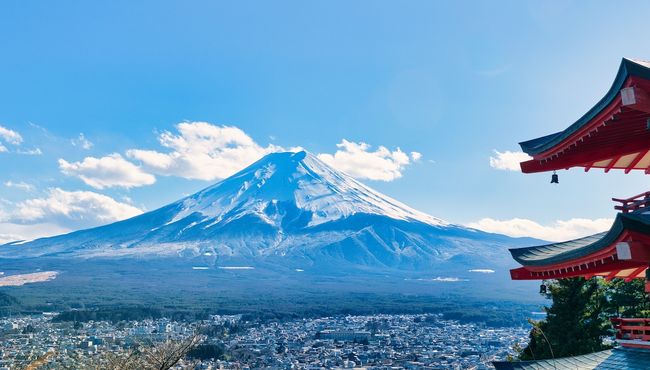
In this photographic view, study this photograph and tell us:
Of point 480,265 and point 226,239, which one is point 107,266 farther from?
point 480,265

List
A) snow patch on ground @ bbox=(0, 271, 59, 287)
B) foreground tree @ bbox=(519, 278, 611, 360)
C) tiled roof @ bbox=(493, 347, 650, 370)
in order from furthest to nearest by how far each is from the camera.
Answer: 1. snow patch on ground @ bbox=(0, 271, 59, 287)
2. foreground tree @ bbox=(519, 278, 611, 360)
3. tiled roof @ bbox=(493, 347, 650, 370)

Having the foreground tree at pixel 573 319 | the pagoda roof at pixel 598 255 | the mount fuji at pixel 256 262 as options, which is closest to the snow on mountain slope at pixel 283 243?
the mount fuji at pixel 256 262

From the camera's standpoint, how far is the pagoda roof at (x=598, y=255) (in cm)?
559

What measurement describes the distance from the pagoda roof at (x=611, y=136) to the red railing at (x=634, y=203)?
0.65m

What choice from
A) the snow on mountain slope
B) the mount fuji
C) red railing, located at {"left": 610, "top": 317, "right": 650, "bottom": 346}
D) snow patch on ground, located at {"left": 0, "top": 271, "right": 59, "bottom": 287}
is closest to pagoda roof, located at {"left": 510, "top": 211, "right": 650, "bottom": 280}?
red railing, located at {"left": 610, "top": 317, "right": 650, "bottom": 346}

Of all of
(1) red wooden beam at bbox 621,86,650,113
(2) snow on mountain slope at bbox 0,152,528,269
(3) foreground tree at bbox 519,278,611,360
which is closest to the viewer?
(1) red wooden beam at bbox 621,86,650,113

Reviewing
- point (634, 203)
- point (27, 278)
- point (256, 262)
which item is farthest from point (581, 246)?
point (256, 262)

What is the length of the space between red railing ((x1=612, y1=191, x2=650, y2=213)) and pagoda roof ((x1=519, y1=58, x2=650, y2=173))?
Result: 65cm

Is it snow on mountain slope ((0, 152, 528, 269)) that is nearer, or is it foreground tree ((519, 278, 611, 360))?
foreground tree ((519, 278, 611, 360))

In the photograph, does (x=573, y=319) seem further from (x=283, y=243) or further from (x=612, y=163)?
(x=283, y=243)

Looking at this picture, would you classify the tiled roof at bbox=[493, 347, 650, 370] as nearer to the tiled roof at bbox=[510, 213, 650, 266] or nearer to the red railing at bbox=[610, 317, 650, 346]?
the red railing at bbox=[610, 317, 650, 346]

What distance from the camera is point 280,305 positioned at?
8931 centimetres

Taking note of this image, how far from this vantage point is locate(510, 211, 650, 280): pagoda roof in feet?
18.3

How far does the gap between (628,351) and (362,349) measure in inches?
1610
